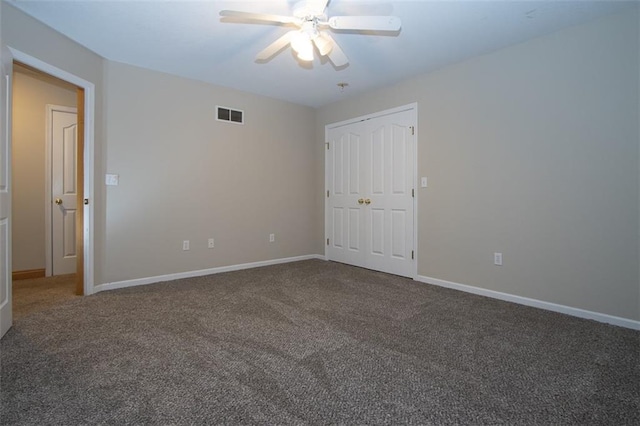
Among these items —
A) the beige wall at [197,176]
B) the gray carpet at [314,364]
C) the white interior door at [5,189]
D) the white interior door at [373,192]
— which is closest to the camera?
the gray carpet at [314,364]

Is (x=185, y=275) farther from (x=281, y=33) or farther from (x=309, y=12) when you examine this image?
(x=309, y=12)

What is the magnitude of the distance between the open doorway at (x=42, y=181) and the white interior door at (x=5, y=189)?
58.1 inches

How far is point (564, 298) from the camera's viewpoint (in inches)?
103

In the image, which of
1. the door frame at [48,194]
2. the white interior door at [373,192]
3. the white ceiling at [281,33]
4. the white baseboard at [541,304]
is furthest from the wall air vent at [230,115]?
the white baseboard at [541,304]

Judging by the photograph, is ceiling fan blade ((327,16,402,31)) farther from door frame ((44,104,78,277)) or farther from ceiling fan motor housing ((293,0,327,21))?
door frame ((44,104,78,277))

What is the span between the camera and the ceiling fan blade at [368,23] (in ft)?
6.53

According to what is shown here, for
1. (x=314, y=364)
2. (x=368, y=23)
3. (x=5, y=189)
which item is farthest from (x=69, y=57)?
(x=314, y=364)

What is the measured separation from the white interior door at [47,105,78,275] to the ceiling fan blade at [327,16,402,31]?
382 centimetres

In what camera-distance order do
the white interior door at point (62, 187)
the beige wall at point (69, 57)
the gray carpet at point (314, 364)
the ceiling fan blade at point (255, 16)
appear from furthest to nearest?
the white interior door at point (62, 187) → the beige wall at point (69, 57) → the ceiling fan blade at point (255, 16) → the gray carpet at point (314, 364)

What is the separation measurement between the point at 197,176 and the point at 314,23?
238 cm

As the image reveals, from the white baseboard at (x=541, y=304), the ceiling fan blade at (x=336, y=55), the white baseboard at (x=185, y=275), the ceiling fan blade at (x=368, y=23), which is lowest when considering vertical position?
the white baseboard at (x=541, y=304)

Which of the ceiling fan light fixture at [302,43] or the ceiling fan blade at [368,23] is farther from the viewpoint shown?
the ceiling fan light fixture at [302,43]

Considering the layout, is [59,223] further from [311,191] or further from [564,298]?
[564,298]

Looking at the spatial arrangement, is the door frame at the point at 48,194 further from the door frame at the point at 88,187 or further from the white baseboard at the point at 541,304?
the white baseboard at the point at 541,304
